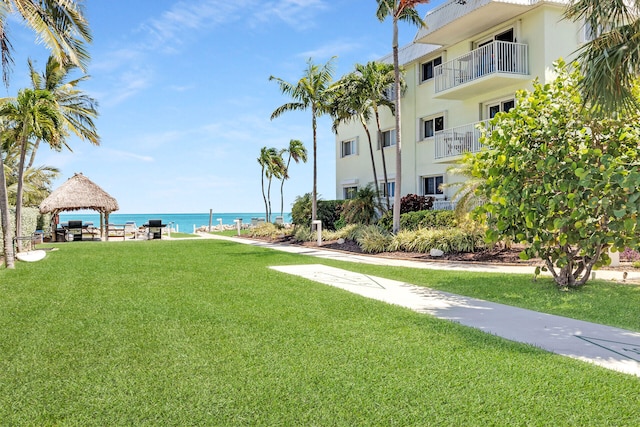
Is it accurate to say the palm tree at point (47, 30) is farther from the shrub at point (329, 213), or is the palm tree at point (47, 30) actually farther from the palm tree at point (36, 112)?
the shrub at point (329, 213)

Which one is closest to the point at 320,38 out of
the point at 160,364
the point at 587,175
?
the point at 587,175

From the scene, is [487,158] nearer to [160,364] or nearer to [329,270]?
[329,270]

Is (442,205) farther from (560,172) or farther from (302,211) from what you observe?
(560,172)

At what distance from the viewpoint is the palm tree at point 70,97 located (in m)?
23.5

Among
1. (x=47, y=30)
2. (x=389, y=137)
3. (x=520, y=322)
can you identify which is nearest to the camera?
(x=520, y=322)

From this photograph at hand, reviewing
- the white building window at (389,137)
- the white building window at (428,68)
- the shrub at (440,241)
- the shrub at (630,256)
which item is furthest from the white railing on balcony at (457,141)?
the shrub at (630,256)

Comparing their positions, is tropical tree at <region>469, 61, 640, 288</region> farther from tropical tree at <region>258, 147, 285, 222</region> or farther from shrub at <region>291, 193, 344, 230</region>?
tropical tree at <region>258, 147, 285, 222</region>

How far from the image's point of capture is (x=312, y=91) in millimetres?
22344

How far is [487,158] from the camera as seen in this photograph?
8.34m

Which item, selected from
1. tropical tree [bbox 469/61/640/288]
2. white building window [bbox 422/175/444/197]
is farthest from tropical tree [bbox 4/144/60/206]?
tropical tree [bbox 469/61/640/288]

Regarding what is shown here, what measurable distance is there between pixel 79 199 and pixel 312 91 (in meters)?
13.7

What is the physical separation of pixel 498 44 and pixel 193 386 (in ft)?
53.2

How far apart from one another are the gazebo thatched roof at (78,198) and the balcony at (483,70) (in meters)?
18.3

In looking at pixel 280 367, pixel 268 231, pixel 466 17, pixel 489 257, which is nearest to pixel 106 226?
pixel 268 231
